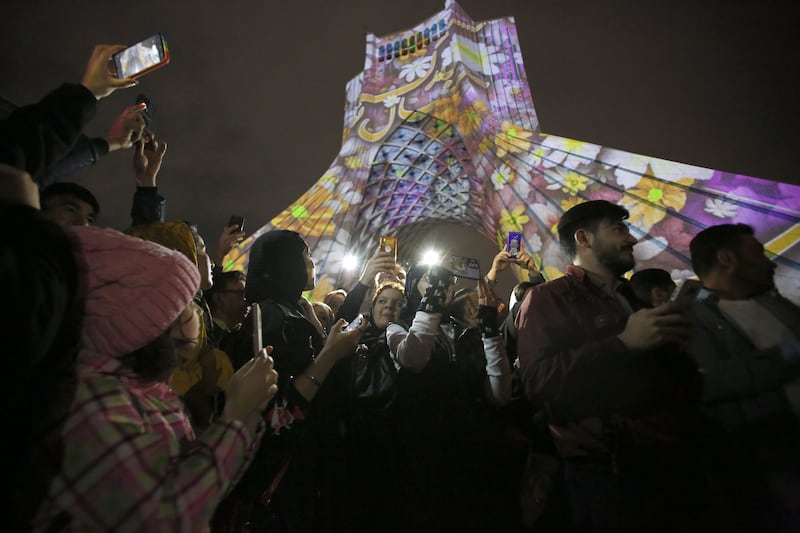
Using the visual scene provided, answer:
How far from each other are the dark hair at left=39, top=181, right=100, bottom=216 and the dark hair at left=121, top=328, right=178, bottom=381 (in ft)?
4.20

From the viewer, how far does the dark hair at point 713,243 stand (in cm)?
155

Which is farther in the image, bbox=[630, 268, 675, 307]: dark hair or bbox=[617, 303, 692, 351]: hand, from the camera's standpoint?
bbox=[630, 268, 675, 307]: dark hair

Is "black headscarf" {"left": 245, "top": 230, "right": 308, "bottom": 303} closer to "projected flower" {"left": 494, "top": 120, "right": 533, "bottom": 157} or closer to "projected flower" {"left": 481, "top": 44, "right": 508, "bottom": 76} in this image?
"projected flower" {"left": 494, "top": 120, "right": 533, "bottom": 157}

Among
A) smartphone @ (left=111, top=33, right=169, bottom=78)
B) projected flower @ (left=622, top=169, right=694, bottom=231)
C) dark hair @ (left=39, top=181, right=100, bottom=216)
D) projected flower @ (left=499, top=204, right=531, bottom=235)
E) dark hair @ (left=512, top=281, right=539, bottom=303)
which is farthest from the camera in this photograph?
projected flower @ (left=499, top=204, right=531, bottom=235)

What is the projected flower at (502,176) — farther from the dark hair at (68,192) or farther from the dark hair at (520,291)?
the dark hair at (68,192)

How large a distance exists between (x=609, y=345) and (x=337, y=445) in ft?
4.24

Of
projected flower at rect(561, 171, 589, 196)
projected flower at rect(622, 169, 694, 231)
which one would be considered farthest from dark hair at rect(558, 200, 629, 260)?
projected flower at rect(561, 171, 589, 196)

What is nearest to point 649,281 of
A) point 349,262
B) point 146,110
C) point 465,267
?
point 465,267

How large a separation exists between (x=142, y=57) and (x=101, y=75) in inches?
15.5

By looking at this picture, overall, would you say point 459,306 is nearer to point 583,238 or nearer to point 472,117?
point 583,238

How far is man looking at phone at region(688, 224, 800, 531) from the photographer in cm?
124

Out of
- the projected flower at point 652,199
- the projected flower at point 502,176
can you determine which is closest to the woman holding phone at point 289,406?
the projected flower at point 652,199

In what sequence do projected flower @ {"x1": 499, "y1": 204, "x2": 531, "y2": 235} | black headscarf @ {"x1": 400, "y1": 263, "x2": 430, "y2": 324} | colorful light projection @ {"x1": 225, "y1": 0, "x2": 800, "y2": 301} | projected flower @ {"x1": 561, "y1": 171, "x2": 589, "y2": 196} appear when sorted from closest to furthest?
black headscarf @ {"x1": 400, "y1": 263, "x2": 430, "y2": 324} < colorful light projection @ {"x1": 225, "y1": 0, "x2": 800, "y2": 301} < projected flower @ {"x1": 561, "y1": 171, "x2": 589, "y2": 196} < projected flower @ {"x1": 499, "y1": 204, "x2": 531, "y2": 235}

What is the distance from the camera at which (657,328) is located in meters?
1.26
